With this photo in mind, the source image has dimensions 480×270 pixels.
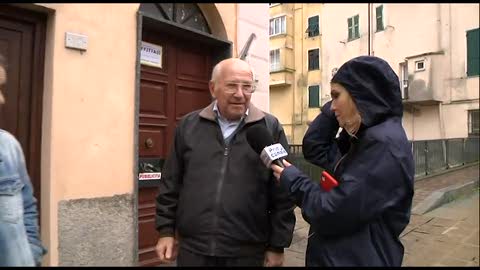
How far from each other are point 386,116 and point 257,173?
811mm

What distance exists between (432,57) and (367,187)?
2156cm

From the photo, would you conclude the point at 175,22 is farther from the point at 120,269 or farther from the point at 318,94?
the point at 318,94

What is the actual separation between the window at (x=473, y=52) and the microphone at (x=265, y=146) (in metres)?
20.0

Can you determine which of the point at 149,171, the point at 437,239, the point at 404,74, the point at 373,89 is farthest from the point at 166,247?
the point at 404,74

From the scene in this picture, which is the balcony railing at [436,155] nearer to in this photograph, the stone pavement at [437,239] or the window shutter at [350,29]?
the stone pavement at [437,239]

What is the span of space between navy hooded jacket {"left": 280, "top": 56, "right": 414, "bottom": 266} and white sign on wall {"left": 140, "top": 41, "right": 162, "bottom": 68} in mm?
2786

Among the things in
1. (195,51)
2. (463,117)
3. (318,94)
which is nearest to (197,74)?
(195,51)

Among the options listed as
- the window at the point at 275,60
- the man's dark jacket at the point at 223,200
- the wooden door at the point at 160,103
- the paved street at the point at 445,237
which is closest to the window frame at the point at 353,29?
the window at the point at 275,60

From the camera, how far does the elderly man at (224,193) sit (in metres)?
2.19

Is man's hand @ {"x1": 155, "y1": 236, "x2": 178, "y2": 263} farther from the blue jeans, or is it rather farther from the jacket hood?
the jacket hood

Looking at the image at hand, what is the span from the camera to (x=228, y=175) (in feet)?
7.25

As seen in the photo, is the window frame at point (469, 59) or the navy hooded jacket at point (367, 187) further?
the window frame at point (469, 59)

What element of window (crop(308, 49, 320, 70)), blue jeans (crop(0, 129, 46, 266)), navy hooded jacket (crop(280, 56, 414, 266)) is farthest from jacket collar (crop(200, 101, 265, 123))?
window (crop(308, 49, 320, 70))

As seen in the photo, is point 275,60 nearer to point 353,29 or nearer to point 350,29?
point 350,29
